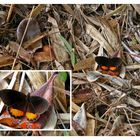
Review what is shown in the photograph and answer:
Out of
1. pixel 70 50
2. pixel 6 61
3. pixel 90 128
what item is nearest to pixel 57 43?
pixel 70 50

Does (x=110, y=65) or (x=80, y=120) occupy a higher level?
(x=110, y=65)

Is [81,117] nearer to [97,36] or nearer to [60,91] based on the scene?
[60,91]

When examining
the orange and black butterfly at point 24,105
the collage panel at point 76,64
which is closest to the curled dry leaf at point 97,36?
the collage panel at point 76,64

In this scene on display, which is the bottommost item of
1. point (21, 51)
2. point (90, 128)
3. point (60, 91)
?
point (90, 128)

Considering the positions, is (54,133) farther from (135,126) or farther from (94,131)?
(135,126)

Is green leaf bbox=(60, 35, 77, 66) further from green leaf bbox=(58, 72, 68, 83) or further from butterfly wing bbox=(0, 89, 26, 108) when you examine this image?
butterfly wing bbox=(0, 89, 26, 108)

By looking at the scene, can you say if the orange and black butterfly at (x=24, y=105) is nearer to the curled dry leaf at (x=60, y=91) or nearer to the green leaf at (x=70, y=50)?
the curled dry leaf at (x=60, y=91)
